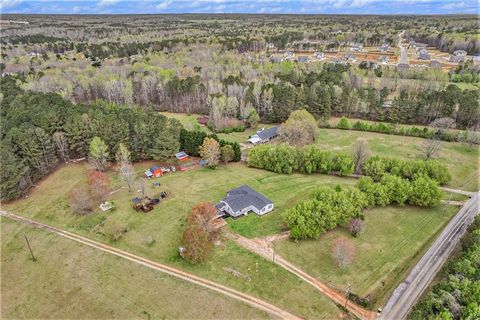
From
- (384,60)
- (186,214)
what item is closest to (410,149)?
(186,214)

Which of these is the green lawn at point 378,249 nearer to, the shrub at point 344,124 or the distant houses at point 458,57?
the shrub at point 344,124

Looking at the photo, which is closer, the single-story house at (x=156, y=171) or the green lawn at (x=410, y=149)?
the green lawn at (x=410, y=149)

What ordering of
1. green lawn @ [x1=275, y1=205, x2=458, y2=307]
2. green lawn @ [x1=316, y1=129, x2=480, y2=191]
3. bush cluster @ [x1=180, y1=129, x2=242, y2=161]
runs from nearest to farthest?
1. green lawn @ [x1=275, y1=205, x2=458, y2=307]
2. green lawn @ [x1=316, y1=129, x2=480, y2=191]
3. bush cluster @ [x1=180, y1=129, x2=242, y2=161]

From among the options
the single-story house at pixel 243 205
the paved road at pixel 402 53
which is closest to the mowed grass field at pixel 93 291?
the single-story house at pixel 243 205

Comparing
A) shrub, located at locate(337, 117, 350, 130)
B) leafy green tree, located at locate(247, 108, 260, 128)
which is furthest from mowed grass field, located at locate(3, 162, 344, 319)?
shrub, located at locate(337, 117, 350, 130)

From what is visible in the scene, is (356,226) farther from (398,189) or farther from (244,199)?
(244,199)

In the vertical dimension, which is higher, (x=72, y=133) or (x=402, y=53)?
(x=72, y=133)

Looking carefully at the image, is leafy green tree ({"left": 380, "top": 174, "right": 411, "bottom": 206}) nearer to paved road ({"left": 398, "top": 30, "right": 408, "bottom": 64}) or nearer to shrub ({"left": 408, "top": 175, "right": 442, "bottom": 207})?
shrub ({"left": 408, "top": 175, "right": 442, "bottom": 207})
